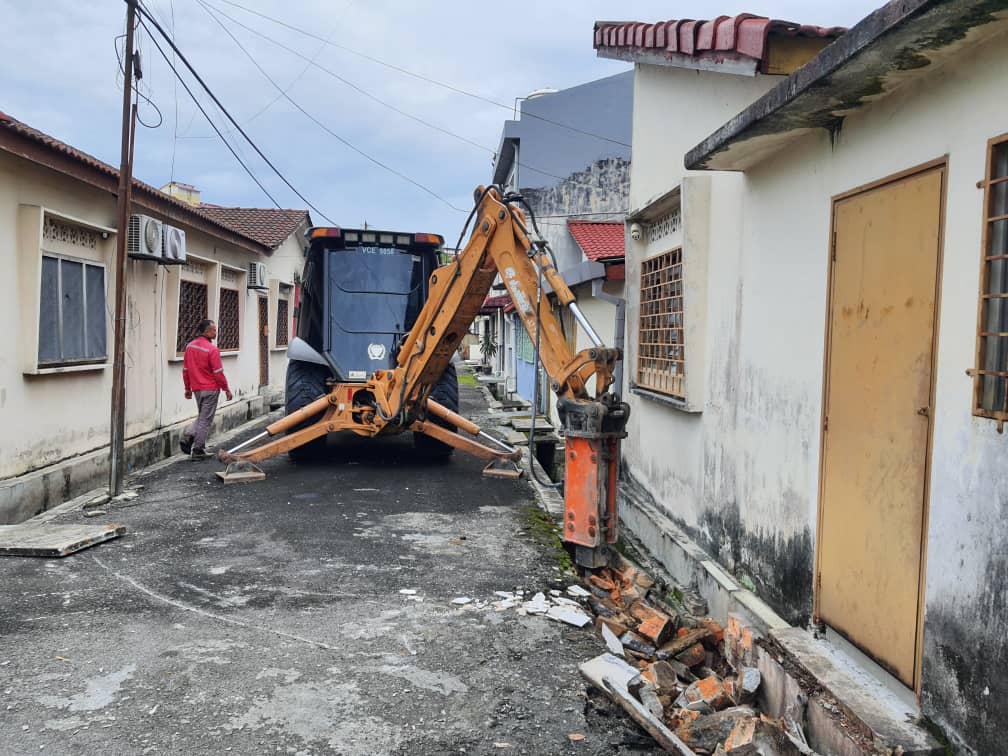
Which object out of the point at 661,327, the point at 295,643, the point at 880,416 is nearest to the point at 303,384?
the point at 661,327

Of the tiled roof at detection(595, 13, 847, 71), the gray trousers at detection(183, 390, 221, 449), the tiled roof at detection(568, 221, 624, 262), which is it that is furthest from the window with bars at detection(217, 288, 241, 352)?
the tiled roof at detection(595, 13, 847, 71)

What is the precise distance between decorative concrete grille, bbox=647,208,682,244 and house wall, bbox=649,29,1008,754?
0.85 m

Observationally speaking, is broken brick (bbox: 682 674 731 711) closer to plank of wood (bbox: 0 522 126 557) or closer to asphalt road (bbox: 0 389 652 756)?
asphalt road (bbox: 0 389 652 756)

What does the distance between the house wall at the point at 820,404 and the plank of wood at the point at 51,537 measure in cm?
459

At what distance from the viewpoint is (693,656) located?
468 cm

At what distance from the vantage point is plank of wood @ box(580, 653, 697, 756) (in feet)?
11.0

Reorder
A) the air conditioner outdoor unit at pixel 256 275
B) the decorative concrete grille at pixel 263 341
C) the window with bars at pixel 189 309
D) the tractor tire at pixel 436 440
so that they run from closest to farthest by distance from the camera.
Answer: the tractor tire at pixel 436 440 → the window with bars at pixel 189 309 → the air conditioner outdoor unit at pixel 256 275 → the decorative concrete grille at pixel 263 341

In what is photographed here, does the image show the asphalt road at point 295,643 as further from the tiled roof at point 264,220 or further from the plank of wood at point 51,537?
the tiled roof at point 264,220

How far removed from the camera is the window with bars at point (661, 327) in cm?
658

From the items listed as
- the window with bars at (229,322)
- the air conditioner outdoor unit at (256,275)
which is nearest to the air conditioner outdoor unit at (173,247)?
the window with bars at (229,322)

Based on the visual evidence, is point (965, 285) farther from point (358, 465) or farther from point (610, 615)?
point (358, 465)

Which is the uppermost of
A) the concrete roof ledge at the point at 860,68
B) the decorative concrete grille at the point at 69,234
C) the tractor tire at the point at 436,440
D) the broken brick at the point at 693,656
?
the concrete roof ledge at the point at 860,68

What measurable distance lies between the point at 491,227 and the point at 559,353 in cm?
142

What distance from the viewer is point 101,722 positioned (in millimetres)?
3516
